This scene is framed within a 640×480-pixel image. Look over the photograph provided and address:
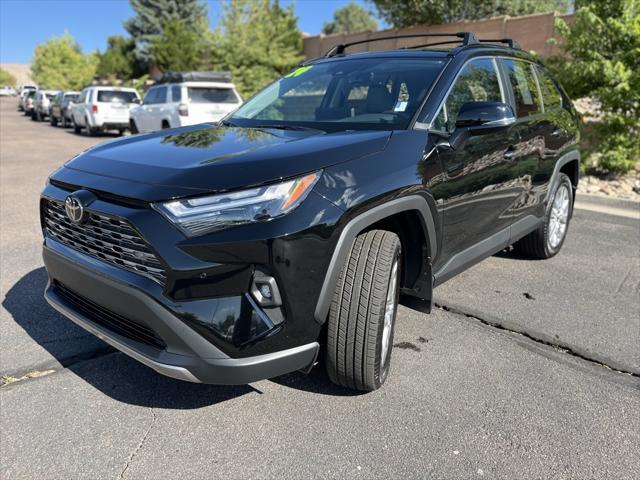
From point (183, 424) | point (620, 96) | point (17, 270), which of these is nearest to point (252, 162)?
point (183, 424)

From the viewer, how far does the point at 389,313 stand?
277 cm

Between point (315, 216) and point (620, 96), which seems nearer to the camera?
point (315, 216)

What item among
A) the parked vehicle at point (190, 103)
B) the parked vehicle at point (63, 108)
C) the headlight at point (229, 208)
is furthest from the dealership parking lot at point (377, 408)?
the parked vehicle at point (63, 108)

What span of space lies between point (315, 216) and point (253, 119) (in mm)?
1663

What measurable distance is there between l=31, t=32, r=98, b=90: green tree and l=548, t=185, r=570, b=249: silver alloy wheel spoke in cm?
6315

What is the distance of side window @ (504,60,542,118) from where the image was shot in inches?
156

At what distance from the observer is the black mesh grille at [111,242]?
85.5 inches

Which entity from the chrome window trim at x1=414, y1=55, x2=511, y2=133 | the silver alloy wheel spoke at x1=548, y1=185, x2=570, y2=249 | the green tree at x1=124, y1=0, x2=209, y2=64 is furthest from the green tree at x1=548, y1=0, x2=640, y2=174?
the green tree at x1=124, y1=0, x2=209, y2=64

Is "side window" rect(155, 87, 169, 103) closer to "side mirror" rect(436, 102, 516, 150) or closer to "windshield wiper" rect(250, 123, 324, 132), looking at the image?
"windshield wiper" rect(250, 123, 324, 132)

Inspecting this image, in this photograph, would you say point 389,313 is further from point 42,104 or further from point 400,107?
point 42,104

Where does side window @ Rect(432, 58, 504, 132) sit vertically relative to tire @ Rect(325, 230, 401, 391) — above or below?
above

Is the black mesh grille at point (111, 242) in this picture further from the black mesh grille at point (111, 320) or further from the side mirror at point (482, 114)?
the side mirror at point (482, 114)

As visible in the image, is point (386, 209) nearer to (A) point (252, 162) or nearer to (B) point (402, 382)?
(A) point (252, 162)

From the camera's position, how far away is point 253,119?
142 inches
